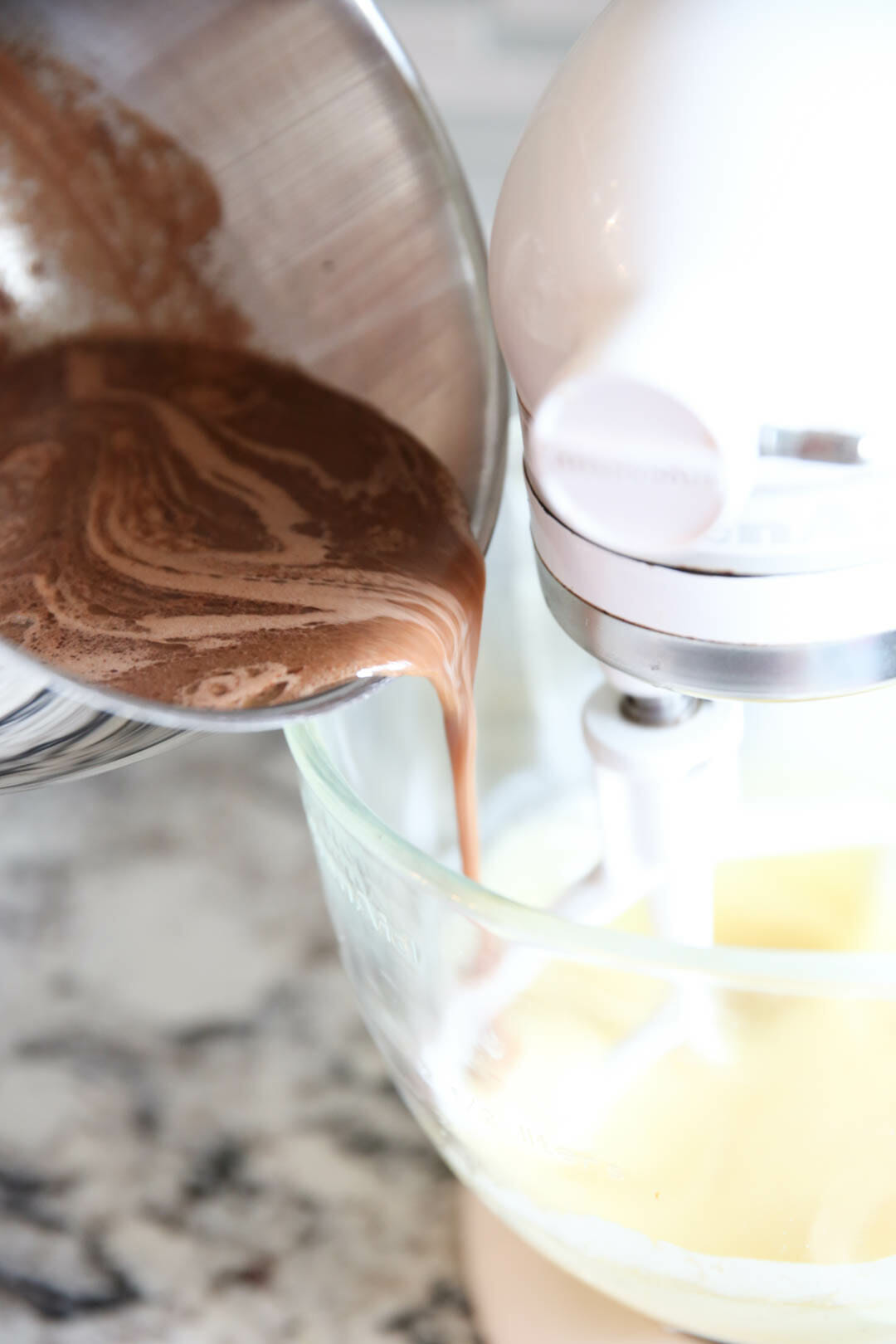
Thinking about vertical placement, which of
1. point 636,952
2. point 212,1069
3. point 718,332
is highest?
point 718,332

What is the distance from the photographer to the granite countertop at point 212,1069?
53 centimetres

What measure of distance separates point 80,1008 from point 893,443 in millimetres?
460

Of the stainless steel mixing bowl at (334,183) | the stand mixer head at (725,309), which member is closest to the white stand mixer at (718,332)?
the stand mixer head at (725,309)

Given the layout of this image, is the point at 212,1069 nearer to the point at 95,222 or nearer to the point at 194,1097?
the point at 194,1097

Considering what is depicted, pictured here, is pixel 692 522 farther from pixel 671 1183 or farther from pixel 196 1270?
pixel 196 1270

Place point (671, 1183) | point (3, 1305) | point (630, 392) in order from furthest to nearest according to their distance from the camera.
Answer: point (3, 1305) < point (671, 1183) < point (630, 392)

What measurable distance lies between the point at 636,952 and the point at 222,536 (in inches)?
8.8

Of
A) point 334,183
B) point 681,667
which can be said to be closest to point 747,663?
point 681,667

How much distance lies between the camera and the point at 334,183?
0.57 m

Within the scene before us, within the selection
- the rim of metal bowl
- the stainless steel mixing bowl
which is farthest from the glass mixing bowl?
the stainless steel mixing bowl

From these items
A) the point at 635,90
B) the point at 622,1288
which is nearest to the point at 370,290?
the point at 635,90

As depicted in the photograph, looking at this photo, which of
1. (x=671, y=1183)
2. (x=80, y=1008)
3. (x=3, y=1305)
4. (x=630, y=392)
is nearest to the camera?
(x=630, y=392)

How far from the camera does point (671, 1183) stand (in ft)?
1.39

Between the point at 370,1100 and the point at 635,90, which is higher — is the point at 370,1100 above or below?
below
